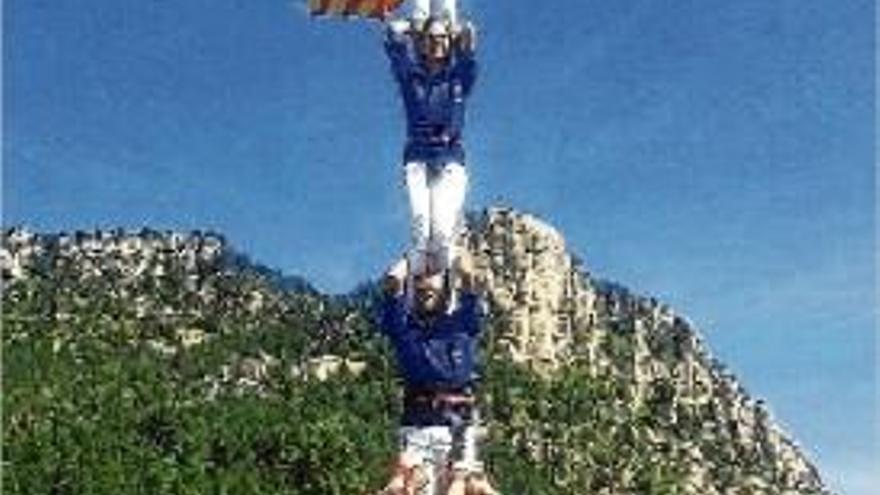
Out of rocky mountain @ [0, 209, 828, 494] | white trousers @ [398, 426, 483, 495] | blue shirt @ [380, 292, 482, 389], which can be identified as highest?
rocky mountain @ [0, 209, 828, 494]

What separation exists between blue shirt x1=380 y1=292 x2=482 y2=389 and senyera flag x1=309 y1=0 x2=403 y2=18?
3.62m

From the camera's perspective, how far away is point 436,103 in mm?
27250

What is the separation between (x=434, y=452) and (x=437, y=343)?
1283 mm

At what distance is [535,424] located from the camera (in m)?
165

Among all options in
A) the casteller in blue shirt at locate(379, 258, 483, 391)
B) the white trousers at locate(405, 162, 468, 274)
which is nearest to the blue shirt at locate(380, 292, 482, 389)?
the casteller in blue shirt at locate(379, 258, 483, 391)

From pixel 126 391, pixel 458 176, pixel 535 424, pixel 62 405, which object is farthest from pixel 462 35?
pixel 535 424

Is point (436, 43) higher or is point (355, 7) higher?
point (355, 7)

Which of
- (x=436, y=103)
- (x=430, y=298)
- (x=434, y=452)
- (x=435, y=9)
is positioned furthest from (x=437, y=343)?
(x=435, y=9)

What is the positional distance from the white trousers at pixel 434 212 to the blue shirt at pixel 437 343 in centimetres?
53

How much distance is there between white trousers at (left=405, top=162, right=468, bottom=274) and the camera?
89.0 feet

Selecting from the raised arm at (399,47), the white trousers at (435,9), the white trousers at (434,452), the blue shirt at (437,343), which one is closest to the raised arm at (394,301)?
the blue shirt at (437,343)

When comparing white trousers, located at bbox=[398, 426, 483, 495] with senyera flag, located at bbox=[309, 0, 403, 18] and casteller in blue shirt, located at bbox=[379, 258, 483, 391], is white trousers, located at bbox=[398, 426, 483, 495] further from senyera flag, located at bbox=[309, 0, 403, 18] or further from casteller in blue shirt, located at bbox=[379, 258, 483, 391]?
senyera flag, located at bbox=[309, 0, 403, 18]

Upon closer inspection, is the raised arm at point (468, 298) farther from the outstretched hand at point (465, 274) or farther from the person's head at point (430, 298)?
the person's head at point (430, 298)

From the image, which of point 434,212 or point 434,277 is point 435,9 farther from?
point 434,277
